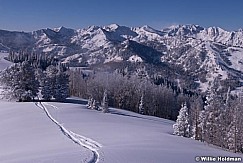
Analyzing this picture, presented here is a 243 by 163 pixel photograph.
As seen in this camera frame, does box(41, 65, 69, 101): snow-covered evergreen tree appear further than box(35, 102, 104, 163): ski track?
Yes

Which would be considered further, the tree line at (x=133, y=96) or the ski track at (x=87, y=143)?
the tree line at (x=133, y=96)

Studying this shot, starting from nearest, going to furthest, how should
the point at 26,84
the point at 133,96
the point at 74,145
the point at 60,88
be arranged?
the point at 74,145 → the point at 26,84 → the point at 60,88 → the point at 133,96

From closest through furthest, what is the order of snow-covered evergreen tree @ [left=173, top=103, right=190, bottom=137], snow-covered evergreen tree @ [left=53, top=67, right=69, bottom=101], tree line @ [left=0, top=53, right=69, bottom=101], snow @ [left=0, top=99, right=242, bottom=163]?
snow @ [left=0, top=99, right=242, bottom=163], snow-covered evergreen tree @ [left=173, top=103, right=190, bottom=137], tree line @ [left=0, top=53, right=69, bottom=101], snow-covered evergreen tree @ [left=53, top=67, right=69, bottom=101]

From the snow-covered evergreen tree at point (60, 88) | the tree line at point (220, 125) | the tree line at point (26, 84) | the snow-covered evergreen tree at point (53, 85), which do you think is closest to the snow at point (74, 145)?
the tree line at point (220, 125)

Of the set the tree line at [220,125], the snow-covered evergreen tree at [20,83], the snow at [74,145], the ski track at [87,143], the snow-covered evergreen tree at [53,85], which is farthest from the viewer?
the snow-covered evergreen tree at [53,85]

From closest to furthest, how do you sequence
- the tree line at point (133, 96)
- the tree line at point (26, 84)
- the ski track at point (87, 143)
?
the ski track at point (87, 143) → the tree line at point (26, 84) → the tree line at point (133, 96)

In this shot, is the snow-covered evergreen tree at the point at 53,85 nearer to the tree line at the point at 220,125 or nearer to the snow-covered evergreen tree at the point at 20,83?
the snow-covered evergreen tree at the point at 20,83

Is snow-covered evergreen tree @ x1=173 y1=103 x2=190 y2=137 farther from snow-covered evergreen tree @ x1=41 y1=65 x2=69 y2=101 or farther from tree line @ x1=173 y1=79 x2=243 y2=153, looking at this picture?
snow-covered evergreen tree @ x1=41 y1=65 x2=69 y2=101

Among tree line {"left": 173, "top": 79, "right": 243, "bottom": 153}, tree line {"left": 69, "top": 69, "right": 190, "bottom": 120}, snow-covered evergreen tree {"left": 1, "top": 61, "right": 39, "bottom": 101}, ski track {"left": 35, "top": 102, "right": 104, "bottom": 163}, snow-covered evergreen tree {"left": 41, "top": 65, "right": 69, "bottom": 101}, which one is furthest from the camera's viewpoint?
tree line {"left": 69, "top": 69, "right": 190, "bottom": 120}

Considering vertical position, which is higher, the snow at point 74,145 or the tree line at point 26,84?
the tree line at point 26,84

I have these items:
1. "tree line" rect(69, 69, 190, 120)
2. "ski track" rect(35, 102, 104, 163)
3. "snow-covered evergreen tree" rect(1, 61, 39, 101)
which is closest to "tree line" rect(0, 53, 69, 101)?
"snow-covered evergreen tree" rect(1, 61, 39, 101)

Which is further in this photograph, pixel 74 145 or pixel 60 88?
pixel 60 88

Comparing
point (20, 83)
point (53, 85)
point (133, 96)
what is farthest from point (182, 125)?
point (133, 96)

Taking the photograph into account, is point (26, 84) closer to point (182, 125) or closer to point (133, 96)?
point (133, 96)
